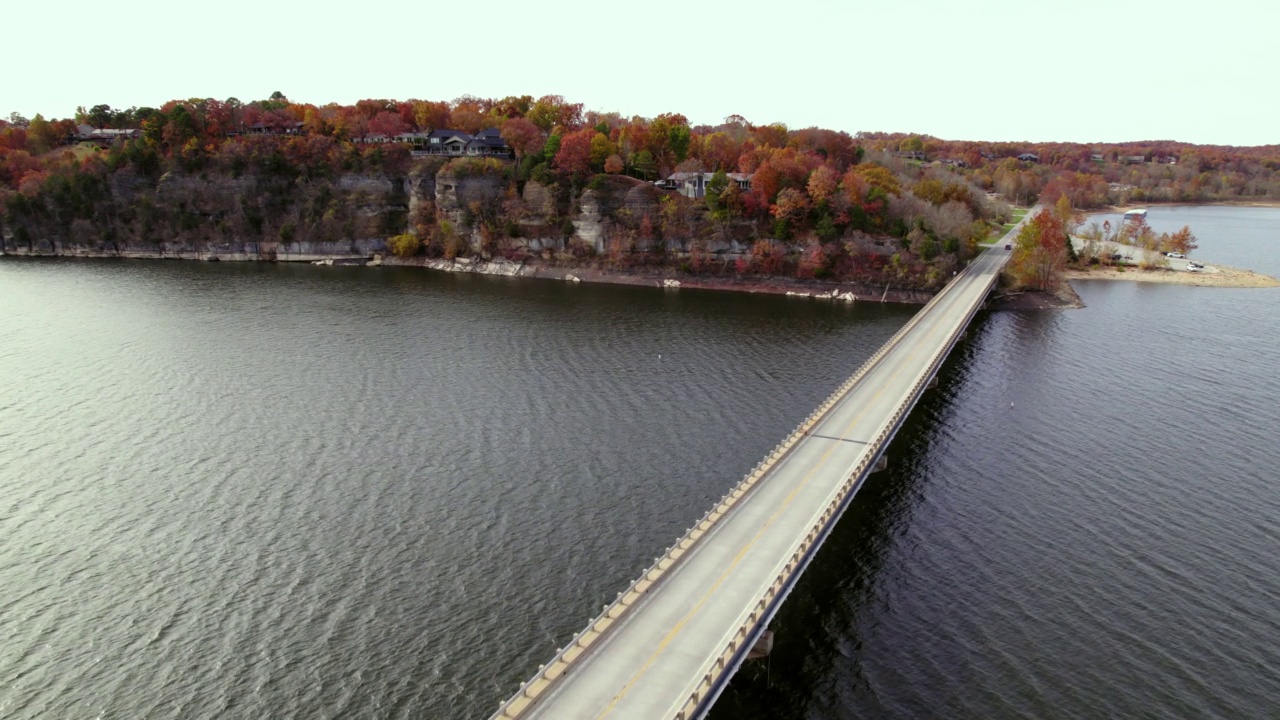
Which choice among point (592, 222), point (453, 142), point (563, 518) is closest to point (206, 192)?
point (453, 142)

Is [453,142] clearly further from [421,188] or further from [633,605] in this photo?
[633,605]

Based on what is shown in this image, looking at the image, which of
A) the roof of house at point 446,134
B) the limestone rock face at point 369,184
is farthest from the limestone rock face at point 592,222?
the limestone rock face at point 369,184

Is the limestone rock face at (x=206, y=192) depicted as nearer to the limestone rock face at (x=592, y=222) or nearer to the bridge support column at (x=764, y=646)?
the limestone rock face at (x=592, y=222)

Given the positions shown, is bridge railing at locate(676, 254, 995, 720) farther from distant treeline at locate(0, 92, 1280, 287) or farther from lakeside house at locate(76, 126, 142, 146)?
lakeside house at locate(76, 126, 142, 146)

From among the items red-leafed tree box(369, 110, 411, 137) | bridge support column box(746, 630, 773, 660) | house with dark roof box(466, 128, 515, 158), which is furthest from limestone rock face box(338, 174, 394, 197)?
bridge support column box(746, 630, 773, 660)

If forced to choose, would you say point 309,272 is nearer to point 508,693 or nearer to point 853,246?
point 853,246

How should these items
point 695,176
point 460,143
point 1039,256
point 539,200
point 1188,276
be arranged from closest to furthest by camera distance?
point 1039,256 < point 1188,276 < point 695,176 < point 539,200 < point 460,143

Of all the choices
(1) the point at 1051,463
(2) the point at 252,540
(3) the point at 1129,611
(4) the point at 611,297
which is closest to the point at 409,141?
(4) the point at 611,297
